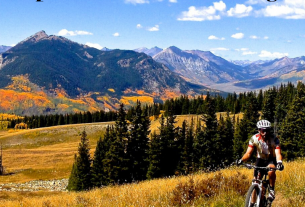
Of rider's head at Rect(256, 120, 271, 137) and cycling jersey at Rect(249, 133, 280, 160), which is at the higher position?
rider's head at Rect(256, 120, 271, 137)

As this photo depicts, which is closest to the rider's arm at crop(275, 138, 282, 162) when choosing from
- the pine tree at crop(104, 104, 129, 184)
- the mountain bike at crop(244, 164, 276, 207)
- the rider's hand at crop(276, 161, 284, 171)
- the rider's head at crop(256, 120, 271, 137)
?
the rider's hand at crop(276, 161, 284, 171)

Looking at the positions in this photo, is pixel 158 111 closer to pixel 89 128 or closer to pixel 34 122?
pixel 89 128

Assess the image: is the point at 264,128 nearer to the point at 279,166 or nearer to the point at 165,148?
the point at 279,166

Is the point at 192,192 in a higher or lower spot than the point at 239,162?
lower

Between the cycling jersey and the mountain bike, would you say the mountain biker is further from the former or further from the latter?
the mountain bike

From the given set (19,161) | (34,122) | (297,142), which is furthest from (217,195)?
(34,122)

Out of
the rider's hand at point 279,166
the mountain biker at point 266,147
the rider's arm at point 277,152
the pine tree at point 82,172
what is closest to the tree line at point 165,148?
the pine tree at point 82,172

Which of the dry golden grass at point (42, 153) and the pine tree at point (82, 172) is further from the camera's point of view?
the dry golden grass at point (42, 153)

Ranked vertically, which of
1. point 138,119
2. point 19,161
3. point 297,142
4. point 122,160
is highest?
point 138,119

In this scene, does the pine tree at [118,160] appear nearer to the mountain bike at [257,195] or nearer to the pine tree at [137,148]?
the pine tree at [137,148]

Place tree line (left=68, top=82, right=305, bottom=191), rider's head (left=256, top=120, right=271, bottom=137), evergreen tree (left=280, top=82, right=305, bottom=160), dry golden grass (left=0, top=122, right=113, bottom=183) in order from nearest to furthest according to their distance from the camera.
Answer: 1. rider's head (left=256, top=120, right=271, bottom=137)
2. evergreen tree (left=280, top=82, right=305, bottom=160)
3. tree line (left=68, top=82, right=305, bottom=191)
4. dry golden grass (left=0, top=122, right=113, bottom=183)

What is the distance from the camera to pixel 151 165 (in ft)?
158

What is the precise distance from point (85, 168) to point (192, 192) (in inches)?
1955

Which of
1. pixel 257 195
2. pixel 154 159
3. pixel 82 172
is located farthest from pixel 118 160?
pixel 257 195
